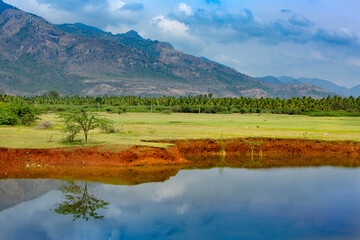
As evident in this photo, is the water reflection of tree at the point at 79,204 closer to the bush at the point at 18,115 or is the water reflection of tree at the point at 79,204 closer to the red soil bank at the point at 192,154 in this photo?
the red soil bank at the point at 192,154

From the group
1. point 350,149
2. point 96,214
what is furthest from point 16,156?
point 350,149

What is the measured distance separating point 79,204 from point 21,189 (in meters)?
3.68

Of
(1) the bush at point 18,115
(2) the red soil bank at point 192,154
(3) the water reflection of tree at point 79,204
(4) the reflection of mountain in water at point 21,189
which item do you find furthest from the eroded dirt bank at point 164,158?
(1) the bush at point 18,115

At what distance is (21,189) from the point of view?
57.6ft

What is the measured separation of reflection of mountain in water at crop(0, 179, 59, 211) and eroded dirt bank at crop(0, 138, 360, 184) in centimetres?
130

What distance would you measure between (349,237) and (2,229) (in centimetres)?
1193

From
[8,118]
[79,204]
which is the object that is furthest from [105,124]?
[8,118]

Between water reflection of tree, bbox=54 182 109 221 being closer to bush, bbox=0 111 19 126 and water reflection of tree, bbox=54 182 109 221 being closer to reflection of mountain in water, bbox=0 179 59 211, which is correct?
reflection of mountain in water, bbox=0 179 59 211

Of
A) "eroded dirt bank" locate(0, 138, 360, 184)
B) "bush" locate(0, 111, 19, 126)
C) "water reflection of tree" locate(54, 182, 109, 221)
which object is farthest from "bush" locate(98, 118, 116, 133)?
"bush" locate(0, 111, 19, 126)

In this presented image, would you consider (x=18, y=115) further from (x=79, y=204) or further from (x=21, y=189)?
(x=79, y=204)

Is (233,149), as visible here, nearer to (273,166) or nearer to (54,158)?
(273,166)

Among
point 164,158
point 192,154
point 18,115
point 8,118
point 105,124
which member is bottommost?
point 192,154

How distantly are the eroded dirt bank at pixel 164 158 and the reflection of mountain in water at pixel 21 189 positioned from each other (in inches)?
51.2

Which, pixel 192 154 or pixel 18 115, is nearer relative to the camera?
pixel 192 154
